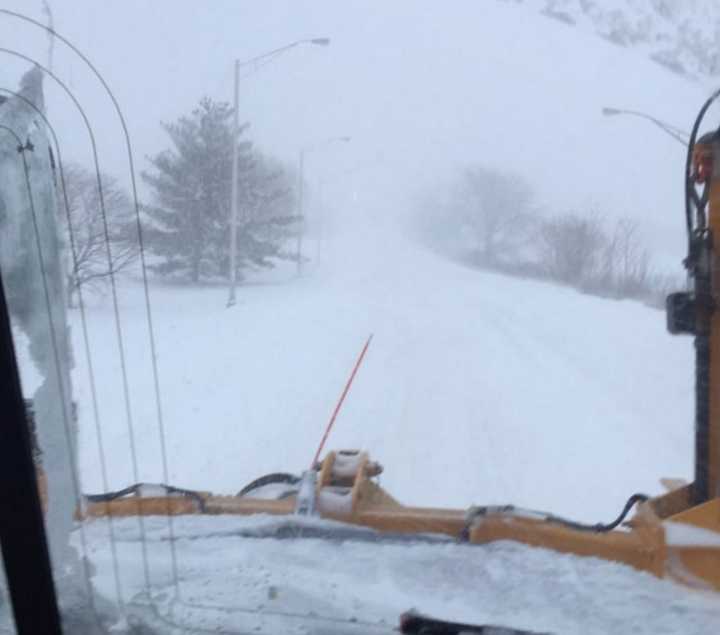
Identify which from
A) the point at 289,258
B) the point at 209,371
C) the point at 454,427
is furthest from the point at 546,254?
the point at 454,427

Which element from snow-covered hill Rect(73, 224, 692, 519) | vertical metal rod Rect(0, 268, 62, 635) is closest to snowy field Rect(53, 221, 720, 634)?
snow-covered hill Rect(73, 224, 692, 519)

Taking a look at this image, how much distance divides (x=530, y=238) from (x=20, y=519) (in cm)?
4097

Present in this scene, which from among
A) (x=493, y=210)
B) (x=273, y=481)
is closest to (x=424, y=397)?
(x=273, y=481)

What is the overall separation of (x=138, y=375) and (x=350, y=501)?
1061 cm

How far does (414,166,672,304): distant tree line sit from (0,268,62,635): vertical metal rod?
780 inches

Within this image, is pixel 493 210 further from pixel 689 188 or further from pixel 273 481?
pixel 689 188

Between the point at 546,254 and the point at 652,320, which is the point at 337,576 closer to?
the point at 652,320

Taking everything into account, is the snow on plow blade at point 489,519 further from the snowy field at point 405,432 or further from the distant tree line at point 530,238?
the distant tree line at point 530,238

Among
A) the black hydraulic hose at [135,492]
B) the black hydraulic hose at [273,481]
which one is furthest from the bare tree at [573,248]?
the black hydraulic hose at [135,492]

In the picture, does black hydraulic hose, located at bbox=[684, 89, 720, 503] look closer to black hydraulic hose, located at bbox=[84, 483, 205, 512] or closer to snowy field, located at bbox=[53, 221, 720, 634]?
snowy field, located at bbox=[53, 221, 720, 634]

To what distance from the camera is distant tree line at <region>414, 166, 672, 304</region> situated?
82.5 feet

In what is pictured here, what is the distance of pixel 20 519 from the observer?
2254 millimetres

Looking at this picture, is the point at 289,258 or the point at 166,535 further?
the point at 289,258

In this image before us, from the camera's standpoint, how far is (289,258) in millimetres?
40156
